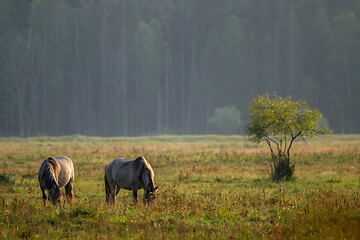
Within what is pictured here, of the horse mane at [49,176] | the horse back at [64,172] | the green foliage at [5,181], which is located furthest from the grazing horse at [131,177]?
the green foliage at [5,181]

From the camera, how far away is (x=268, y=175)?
26.2 metres

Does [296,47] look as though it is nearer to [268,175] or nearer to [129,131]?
[129,131]

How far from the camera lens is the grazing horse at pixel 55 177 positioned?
15.7 m

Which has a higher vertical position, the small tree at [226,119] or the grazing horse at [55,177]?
the small tree at [226,119]

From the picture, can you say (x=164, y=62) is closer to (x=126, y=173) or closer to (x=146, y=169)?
(x=126, y=173)

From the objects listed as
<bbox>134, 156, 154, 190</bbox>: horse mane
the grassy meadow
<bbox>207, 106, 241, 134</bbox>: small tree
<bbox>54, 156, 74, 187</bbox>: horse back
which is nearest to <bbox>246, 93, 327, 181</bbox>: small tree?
the grassy meadow

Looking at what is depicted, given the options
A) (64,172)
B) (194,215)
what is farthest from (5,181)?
(194,215)

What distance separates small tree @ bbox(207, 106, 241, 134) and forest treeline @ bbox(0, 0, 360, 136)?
4.89m

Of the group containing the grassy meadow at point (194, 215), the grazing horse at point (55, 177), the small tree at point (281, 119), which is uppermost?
the small tree at point (281, 119)

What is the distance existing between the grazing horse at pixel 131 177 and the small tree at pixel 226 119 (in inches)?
2610

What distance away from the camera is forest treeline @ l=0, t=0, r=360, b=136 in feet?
281

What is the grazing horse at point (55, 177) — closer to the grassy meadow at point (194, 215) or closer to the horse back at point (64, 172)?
the horse back at point (64, 172)

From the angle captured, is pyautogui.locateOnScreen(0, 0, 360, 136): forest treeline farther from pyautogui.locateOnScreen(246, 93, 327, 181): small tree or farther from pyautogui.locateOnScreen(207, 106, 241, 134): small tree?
pyautogui.locateOnScreen(246, 93, 327, 181): small tree

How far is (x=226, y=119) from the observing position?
83.6m
